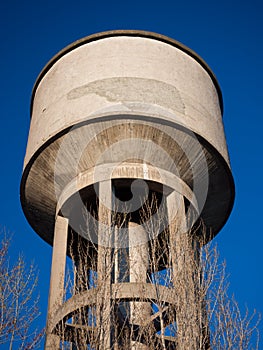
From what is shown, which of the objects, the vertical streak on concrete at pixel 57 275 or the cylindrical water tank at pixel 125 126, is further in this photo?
the cylindrical water tank at pixel 125 126

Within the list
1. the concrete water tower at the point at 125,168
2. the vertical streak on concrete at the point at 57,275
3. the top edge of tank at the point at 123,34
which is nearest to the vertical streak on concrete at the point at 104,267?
the concrete water tower at the point at 125,168

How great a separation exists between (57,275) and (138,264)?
A: 1951 mm

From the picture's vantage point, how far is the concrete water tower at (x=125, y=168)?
953cm

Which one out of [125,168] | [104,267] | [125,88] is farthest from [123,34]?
[104,267]

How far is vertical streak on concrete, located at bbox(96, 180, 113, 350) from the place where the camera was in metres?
8.56

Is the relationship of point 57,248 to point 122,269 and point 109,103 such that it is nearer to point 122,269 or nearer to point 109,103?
point 122,269

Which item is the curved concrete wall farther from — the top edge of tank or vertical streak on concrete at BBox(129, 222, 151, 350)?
vertical streak on concrete at BBox(129, 222, 151, 350)

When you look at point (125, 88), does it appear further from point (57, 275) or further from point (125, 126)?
point (57, 275)

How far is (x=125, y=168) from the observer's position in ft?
35.1

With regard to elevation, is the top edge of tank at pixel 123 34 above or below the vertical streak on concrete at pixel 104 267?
above

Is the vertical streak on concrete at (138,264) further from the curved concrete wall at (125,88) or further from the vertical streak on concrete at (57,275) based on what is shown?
the curved concrete wall at (125,88)

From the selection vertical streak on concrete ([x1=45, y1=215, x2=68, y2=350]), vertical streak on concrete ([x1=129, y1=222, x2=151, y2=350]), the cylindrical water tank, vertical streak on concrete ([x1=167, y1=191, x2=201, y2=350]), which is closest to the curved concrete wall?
the cylindrical water tank

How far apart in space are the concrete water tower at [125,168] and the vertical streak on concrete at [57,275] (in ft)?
0.07

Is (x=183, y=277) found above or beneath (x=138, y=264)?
beneath
